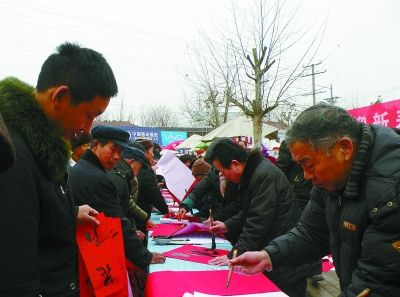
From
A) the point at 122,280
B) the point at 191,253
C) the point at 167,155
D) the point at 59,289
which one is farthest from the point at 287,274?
the point at 167,155

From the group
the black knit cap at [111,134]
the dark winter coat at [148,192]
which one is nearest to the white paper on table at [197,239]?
the black knit cap at [111,134]

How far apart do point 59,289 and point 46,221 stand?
0.92ft

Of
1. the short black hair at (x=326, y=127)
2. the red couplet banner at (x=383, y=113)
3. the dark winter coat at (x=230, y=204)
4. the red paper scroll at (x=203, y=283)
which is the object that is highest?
the red couplet banner at (x=383, y=113)

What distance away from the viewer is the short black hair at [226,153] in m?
2.87

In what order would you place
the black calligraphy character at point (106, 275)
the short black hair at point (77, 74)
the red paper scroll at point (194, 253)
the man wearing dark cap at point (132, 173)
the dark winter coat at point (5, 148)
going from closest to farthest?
the dark winter coat at point (5, 148), the short black hair at point (77, 74), the black calligraphy character at point (106, 275), the red paper scroll at point (194, 253), the man wearing dark cap at point (132, 173)

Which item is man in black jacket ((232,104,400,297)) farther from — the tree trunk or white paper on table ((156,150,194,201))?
the tree trunk

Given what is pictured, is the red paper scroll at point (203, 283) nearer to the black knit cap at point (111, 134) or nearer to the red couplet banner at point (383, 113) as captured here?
the black knit cap at point (111, 134)

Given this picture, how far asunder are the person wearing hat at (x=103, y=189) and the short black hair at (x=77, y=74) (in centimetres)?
113

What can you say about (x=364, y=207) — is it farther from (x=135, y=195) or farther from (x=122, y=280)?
(x=135, y=195)

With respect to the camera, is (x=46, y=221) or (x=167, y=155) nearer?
(x=46, y=221)

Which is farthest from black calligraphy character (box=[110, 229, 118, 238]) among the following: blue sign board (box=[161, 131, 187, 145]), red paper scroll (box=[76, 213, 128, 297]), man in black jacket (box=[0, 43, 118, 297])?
blue sign board (box=[161, 131, 187, 145])

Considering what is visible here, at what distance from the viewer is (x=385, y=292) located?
1253mm

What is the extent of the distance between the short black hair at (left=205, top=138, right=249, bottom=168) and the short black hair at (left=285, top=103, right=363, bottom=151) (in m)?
1.37

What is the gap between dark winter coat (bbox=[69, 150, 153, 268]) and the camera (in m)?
2.45
